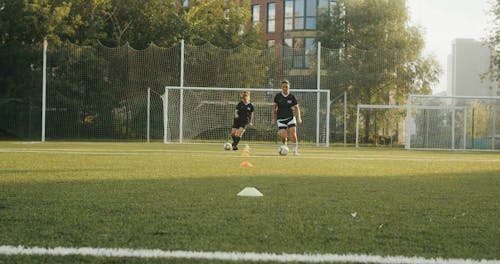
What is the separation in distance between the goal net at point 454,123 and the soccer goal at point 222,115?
3.84 meters

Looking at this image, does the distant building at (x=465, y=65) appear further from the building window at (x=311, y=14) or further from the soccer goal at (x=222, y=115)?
the soccer goal at (x=222, y=115)

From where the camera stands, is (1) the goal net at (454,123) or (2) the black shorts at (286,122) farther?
(1) the goal net at (454,123)

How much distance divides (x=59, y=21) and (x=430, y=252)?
28.3 metres

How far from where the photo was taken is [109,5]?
31688mm

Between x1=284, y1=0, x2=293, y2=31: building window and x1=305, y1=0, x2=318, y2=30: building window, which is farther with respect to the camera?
x1=284, y1=0, x2=293, y2=31: building window

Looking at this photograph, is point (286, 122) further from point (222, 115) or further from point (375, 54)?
point (375, 54)

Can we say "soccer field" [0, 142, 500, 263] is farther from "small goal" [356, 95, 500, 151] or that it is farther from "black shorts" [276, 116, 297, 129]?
"small goal" [356, 95, 500, 151]

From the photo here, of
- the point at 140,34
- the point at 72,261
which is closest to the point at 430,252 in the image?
the point at 72,261

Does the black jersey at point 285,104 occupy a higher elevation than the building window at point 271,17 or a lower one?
lower

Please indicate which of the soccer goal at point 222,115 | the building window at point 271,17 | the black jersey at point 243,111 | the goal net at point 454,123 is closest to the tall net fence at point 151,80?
the soccer goal at point 222,115

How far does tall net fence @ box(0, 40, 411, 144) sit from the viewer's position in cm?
2512

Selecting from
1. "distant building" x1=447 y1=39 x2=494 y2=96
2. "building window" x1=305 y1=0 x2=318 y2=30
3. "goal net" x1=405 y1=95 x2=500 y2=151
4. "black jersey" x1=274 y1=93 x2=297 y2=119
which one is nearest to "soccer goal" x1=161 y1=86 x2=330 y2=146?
"goal net" x1=405 y1=95 x2=500 y2=151

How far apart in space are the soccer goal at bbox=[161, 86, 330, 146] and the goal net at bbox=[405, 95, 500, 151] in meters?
3.84

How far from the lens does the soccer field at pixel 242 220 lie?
307 cm
